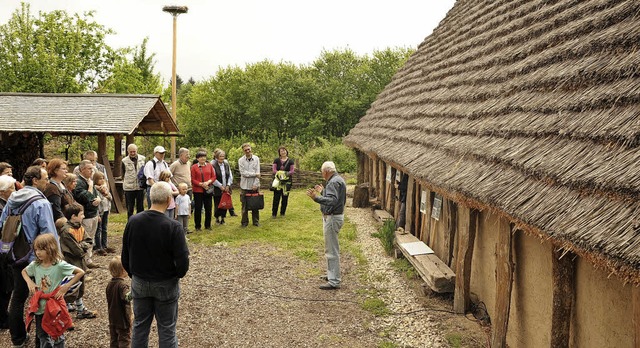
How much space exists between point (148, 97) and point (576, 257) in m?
13.4

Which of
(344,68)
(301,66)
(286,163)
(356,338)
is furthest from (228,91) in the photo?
(356,338)

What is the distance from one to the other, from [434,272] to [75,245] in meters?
4.72

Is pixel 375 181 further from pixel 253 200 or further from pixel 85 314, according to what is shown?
pixel 85 314

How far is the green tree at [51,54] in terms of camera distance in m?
25.2

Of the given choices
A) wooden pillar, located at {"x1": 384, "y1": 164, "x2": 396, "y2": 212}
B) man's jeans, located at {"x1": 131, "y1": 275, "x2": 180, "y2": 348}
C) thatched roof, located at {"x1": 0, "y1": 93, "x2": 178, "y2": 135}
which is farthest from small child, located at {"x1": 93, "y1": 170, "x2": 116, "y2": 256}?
wooden pillar, located at {"x1": 384, "y1": 164, "x2": 396, "y2": 212}

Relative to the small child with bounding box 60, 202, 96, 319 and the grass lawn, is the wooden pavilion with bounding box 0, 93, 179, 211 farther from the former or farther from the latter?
the small child with bounding box 60, 202, 96, 319

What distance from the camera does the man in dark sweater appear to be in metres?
4.19

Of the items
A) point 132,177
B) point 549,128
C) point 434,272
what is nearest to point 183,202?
point 132,177

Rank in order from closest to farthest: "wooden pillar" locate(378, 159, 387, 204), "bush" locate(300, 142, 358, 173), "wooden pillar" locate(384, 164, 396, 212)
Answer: "wooden pillar" locate(384, 164, 396, 212) → "wooden pillar" locate(378, 159, 387, 204) → "bush" locate(300, 142, 358, 173)

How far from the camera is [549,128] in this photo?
434 centimetres

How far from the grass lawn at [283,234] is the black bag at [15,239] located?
507cm

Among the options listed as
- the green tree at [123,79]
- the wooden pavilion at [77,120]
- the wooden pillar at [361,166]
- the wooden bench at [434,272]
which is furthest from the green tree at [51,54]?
the wooden bench at [434,272]

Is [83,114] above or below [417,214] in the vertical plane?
above

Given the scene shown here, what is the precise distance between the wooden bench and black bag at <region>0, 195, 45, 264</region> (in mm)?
4974
